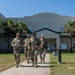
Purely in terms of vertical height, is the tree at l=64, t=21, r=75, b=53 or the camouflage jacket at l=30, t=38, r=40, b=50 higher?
the tree at l=64, t=21, r=75, b=53

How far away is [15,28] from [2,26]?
9.43 feet

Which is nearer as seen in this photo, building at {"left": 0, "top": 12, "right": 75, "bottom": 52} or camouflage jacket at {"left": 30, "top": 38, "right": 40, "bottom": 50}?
camouflage jacket at {"left": 30, "top": 38, "right": 40, "bottom": 50}

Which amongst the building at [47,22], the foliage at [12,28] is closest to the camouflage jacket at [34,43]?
the foliage at [12,28]

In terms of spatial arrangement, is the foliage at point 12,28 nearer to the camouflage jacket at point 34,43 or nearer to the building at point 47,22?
the building at point 47,22

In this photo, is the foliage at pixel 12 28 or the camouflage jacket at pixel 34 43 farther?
the foliage at pixel 12 28

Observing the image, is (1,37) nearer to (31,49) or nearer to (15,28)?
(15,28)

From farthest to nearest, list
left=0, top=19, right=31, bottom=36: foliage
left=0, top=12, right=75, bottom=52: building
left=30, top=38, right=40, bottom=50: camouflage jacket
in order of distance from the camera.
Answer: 1. left=0, top=12, right=75, bottom=52: building
2. left=0, top=19, right=31, bottom=36: foliage
3. left=30, top=38, right=40, bottom=50: camouflage jacket

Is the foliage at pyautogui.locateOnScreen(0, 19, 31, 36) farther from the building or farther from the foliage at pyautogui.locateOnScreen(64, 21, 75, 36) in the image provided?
the foliage at pyautogui.locateOnScreen(64, 21, 75, 36)

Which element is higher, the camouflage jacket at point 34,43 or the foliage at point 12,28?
the foliage at point 12,28

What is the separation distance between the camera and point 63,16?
71.0 meters

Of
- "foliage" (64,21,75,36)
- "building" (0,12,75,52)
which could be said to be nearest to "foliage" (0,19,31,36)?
"building" (0,12,75,52)

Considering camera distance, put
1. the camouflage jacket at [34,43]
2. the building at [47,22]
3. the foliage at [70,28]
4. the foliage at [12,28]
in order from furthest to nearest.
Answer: the building at [47,22] < the foliage at [12,28] < the foliage at [70,28] < the camouflage jacket at [34,43]

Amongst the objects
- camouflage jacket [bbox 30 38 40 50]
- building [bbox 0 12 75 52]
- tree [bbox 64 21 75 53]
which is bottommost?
camouflage jacket [bbox 30 38 40 50]

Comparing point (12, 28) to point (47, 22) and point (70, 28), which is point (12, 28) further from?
point (70, 28)
